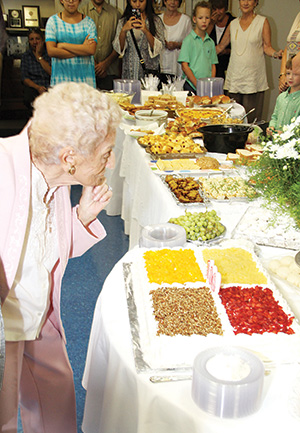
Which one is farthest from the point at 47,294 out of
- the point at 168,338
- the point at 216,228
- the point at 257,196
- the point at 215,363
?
the point at 257,196

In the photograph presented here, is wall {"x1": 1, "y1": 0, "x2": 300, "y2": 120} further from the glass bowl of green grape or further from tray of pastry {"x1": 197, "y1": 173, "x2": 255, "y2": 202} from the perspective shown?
the glass bowl of green grape

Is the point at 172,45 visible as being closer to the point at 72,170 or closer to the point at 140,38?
the point at 140,38

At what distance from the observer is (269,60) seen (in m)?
6.69

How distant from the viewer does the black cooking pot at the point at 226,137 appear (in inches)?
101

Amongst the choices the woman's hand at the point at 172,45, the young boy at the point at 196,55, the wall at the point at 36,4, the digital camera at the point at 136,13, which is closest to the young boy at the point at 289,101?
the young boy at the point at 196,55

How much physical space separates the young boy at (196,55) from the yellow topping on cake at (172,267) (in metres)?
3.60

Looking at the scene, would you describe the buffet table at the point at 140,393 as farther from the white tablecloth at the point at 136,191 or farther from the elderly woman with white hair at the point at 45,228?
the white tablecloth at the point at 136,191

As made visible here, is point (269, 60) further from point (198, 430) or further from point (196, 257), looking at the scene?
point (198, 430)

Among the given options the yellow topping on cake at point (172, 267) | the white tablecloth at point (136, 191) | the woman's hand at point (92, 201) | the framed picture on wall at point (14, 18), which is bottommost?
the white tablecloth at point (136, 191)

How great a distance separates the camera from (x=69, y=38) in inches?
163

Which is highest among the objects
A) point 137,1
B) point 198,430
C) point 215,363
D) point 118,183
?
point 137,1

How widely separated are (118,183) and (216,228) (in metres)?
2.05

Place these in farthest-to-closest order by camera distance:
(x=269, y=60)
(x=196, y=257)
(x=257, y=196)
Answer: (x=269, y=60) < (x=257, y=196) < (x=196, y=257)

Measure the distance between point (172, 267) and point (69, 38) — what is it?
135 inches
